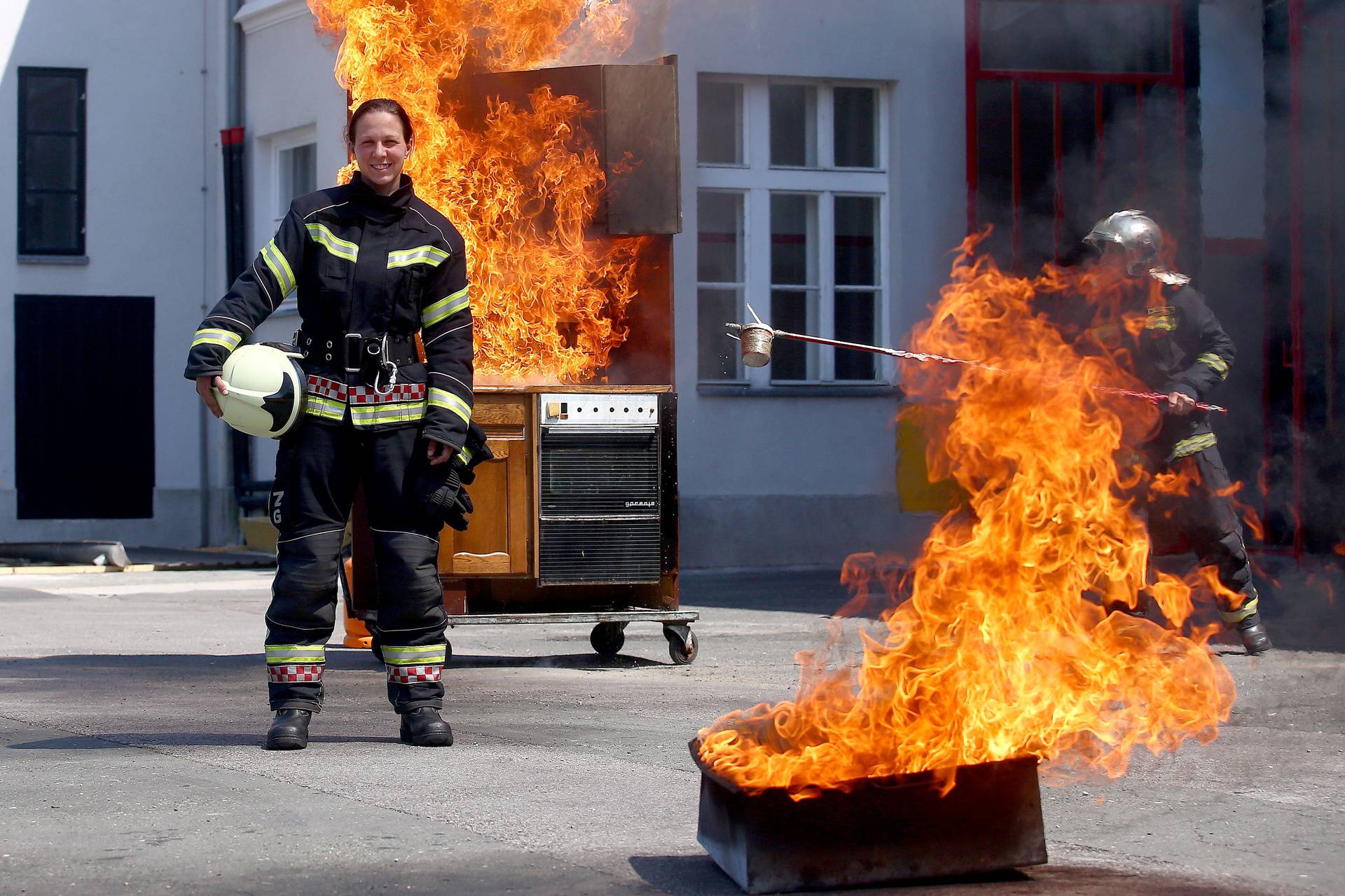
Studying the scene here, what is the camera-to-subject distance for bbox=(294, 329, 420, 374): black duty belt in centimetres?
555

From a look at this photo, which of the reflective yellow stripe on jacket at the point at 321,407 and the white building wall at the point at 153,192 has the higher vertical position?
the white building wall at the point at 153,192

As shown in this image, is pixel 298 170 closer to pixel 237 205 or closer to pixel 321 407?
pixel 237 205

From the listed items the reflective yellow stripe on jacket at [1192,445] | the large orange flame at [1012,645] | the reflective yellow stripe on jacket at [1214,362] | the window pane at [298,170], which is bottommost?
the large orange flame at [1012,645]

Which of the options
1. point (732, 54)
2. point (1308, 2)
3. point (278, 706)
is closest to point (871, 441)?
point (732, 54)

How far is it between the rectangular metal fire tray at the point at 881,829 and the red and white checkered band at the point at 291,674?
2138 millimetres

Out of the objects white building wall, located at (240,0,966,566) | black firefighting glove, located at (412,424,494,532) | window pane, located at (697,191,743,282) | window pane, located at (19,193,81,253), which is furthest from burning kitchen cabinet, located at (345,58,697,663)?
window pane, located at (19,193,81,253)

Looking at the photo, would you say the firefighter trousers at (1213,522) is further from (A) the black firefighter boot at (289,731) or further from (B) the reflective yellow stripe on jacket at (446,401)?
(A) the black firefighter boot at (289,731)

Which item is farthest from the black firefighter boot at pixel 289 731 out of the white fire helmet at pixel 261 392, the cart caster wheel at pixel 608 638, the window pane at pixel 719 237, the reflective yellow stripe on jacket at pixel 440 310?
the window pane at pixel 719 237

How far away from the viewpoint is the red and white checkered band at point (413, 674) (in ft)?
18.4

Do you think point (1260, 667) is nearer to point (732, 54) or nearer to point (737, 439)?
point (737, 439)

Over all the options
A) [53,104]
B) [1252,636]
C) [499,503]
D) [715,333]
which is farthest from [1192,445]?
[53,104]

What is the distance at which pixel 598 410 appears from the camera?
26.0 ft

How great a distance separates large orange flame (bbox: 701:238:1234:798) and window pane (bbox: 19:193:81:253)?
15.0 metres

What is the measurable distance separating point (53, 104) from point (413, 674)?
47.8 feet
